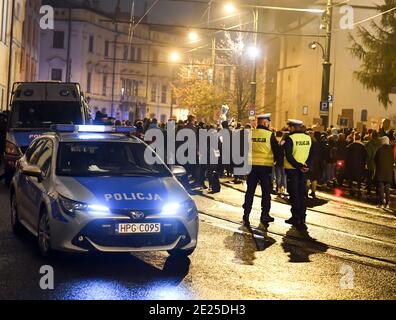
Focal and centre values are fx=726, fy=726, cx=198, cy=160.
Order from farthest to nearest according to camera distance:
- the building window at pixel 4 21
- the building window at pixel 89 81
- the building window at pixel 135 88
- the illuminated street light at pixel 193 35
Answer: the building window at pixel 135 88
the building window at pixel 89 81
the illuminated street light at pixel 193 35
the building window at pixel 4 21

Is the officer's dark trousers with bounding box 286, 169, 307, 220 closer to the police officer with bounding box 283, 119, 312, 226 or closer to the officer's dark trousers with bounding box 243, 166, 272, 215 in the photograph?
the police officer with bounding box 283, 119, 312, 226

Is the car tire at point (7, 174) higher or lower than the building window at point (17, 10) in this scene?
lower

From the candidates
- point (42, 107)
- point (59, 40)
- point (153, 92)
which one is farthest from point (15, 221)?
point (153, 92)

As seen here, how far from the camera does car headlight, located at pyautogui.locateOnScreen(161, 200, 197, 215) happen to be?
842 centimetres

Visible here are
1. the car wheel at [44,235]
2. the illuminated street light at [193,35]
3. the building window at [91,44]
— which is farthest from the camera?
the building window at [91,44]

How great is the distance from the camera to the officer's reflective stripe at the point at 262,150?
13023 millimetres

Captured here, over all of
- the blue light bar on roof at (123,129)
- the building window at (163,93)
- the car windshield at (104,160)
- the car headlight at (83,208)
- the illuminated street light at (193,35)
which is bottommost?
the car headlight at (83,208)

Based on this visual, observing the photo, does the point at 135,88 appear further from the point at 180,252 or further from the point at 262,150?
A: the point at 180,252

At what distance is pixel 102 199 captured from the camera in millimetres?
8195

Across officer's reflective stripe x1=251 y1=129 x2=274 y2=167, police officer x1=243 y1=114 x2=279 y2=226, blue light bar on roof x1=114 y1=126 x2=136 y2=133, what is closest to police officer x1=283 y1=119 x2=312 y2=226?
police officer x1=243 y1=114 x2=279 y2=226

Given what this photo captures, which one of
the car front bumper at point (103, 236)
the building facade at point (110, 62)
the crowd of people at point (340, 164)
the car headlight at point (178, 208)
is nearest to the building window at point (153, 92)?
the building facade at point (110, 62)

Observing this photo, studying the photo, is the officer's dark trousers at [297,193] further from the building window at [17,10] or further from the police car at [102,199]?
the building window at [17,10]

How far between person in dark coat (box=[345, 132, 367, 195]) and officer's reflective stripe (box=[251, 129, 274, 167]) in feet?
26.6

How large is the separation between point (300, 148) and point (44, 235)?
6.03 meters
